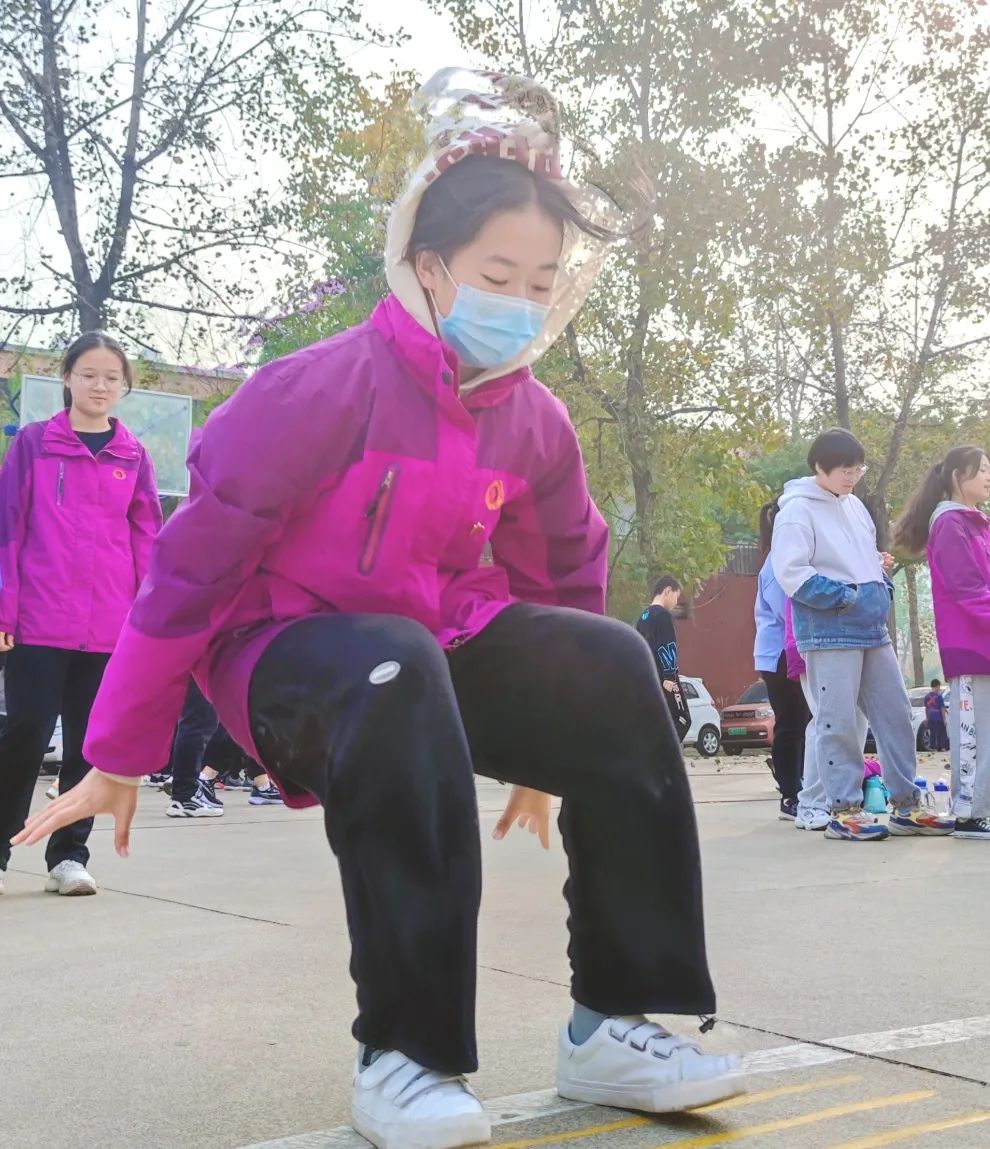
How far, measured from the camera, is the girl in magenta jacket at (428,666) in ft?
6.97

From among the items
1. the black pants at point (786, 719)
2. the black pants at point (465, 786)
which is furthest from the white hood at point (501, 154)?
the black pants at point (786, 719)

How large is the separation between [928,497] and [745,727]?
20.0 m

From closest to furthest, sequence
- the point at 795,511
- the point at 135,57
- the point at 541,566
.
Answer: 1. the point at 541,566
2. the point at 795,511
3. the point at 135,57

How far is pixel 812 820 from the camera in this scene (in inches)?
288

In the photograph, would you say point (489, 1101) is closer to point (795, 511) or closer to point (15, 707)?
point (15, 707)

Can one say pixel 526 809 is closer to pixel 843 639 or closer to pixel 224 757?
pixel 843 639

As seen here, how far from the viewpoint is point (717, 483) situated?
2275cm

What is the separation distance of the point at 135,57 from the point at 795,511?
1509cm

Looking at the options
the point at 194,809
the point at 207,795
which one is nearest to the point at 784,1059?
the point at 194,809

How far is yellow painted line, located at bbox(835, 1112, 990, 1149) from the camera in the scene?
6.78ft

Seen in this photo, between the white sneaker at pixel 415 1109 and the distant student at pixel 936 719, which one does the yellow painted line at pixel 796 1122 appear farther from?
the distant student at pixel 936 719

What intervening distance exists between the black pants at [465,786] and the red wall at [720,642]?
115 feet

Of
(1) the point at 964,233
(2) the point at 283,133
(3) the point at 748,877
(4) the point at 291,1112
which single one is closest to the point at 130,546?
(3) the point at 748,877

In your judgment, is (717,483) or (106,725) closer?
(106,725)
